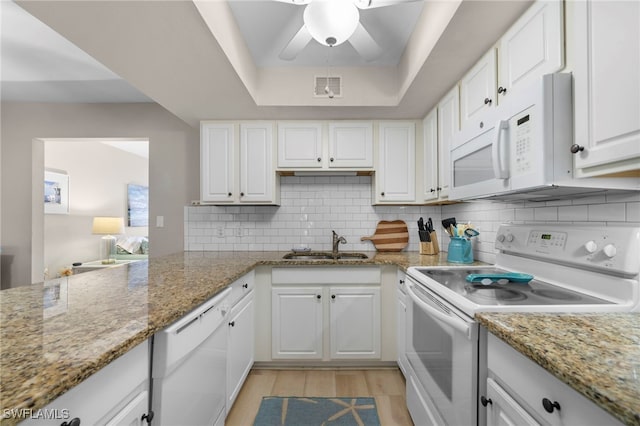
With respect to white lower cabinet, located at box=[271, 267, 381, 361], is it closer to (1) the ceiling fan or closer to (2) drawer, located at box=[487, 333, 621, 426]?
(2) drawer, located at box=[487, 333, 621, 426]

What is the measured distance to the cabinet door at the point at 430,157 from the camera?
238cm

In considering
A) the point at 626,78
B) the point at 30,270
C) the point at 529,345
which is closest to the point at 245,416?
the point at 529,345

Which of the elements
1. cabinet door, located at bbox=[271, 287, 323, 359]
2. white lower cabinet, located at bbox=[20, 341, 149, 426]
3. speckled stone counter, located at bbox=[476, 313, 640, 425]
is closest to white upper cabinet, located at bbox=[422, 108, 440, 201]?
cabinet door, located at bbox=[271, 287, 323, 359]

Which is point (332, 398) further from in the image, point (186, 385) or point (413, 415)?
point (186, 385)

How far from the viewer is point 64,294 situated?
3.96 feet

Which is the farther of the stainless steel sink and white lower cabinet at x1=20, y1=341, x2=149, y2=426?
the stainless steel sink

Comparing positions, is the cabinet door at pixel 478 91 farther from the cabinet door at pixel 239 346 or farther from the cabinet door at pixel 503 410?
the cabinet door at pixel 239 346

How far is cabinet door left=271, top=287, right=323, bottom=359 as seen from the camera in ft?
7.58

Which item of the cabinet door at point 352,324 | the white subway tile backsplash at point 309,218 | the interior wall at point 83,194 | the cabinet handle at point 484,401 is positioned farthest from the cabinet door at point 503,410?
the interior wall at point 83,194

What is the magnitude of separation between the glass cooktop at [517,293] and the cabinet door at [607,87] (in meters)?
0.46

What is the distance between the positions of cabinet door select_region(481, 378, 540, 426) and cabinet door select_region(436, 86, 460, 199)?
1.47 meters

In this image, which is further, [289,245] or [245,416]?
[289,245]

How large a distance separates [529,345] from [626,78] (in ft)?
2.66

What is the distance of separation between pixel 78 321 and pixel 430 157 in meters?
2.43
